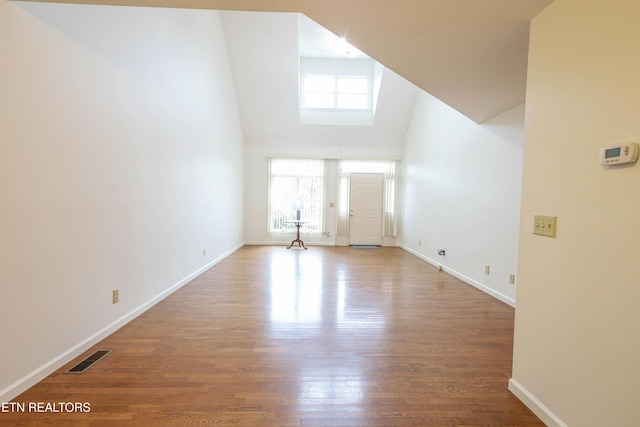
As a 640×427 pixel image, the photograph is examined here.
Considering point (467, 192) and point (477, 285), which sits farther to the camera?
point (467, 192)

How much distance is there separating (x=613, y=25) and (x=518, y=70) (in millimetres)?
1211

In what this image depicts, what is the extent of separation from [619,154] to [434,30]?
4.44 feet

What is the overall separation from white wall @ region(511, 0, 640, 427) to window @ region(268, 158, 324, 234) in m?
6.39

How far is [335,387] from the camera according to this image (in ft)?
6.13

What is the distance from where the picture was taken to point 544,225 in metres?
1.64

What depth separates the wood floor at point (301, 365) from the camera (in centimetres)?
163

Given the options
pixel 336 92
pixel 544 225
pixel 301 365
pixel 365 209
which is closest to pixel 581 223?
pixel 544 225

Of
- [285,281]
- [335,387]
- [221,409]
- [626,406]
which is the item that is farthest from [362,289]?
[626,406]

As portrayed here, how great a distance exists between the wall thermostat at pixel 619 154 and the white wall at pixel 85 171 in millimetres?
3111

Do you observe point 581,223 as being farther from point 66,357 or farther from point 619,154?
point 66,357

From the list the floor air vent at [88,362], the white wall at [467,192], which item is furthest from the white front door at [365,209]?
the floor air vent at [88,362]

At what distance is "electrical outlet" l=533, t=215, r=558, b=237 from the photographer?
1.59m

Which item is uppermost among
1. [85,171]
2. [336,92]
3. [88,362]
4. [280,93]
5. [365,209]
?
[336,92]

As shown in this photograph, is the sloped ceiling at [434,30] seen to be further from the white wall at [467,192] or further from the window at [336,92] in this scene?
the window at [336,92]
